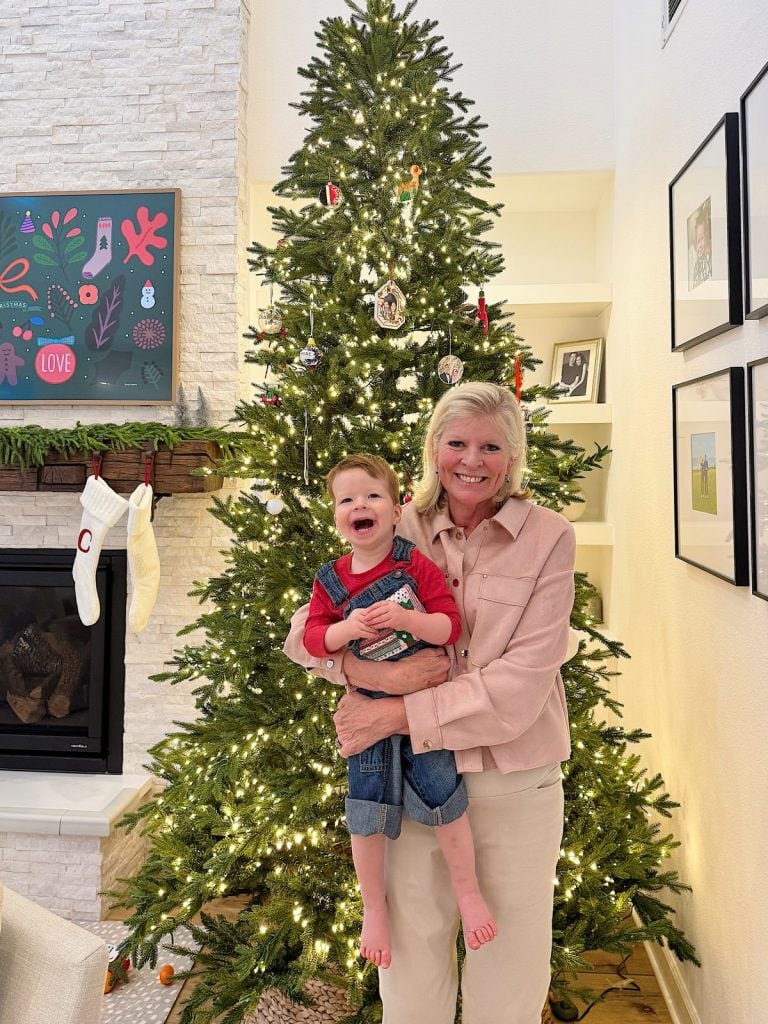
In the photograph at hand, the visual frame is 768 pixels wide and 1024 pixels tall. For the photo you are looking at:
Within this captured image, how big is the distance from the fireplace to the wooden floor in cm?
106

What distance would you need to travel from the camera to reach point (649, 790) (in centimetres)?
208

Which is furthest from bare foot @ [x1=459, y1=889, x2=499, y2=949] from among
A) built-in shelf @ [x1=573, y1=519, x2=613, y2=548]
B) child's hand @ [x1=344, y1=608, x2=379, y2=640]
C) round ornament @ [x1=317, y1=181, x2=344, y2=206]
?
built-in shelf @ [x1=573, y1=519, x2=613, y2=548]

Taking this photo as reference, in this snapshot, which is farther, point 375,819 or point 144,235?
point 144,235

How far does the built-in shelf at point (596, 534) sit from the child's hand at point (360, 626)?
1.97m

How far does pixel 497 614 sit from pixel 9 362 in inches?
97.1

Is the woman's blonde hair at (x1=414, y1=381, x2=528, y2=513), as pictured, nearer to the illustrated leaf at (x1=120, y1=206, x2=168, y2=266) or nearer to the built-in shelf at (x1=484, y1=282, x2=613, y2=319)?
the built-in shelf at (x1=484, y1=282, x2=613, y2=319)

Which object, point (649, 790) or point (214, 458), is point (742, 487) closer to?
point (649, 790)

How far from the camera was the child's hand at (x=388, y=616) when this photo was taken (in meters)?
1.21

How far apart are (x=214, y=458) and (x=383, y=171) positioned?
1214mm

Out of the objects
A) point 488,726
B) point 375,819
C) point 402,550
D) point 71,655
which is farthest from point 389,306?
point 71,655

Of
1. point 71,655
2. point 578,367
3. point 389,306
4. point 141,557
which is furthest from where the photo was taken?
point 578,367

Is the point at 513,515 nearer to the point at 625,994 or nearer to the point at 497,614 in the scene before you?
the point at 497,614

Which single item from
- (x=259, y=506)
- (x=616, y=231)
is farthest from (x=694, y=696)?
(x=616, y=231)

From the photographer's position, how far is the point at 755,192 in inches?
57.2
